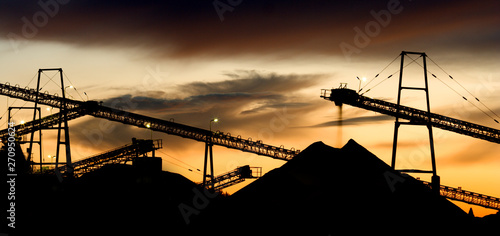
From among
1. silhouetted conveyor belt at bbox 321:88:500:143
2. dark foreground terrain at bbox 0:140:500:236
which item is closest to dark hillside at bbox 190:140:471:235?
dark foreground terrain at bbox 0:140:500:236

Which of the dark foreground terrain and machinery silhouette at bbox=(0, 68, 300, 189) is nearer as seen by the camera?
the dark foreground terrain

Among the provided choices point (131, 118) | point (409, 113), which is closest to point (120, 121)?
point (131, 118)

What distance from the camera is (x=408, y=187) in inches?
240

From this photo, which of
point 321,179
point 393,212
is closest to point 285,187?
point 321,179

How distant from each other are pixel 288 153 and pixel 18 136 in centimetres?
4417

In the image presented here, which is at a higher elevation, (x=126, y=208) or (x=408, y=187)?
(x=408, y=187)

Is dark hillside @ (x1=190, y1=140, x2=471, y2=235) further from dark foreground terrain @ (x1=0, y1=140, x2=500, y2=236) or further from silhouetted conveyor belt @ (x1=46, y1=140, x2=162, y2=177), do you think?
silhouetted conveyor belt @ (x1=46, y1=140, x2=162, y2=177)

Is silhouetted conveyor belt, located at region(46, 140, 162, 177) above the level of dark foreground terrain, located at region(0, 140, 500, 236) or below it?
below

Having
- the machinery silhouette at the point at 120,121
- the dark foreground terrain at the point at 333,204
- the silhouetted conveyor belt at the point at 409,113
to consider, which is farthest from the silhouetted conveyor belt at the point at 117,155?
the dark foreground terrain at the point at 333,204

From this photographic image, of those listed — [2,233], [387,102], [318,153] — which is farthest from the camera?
[387,102]

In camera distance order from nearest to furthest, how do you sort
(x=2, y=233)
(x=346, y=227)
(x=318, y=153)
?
(x=346, y=227) < (x=318, y=153) < (x=2, y=233)

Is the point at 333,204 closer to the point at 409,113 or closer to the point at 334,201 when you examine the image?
the point at 334,201

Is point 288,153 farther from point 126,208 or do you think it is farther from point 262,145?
point 126,208

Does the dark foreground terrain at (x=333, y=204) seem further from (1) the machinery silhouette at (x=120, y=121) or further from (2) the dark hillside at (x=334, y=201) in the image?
(1) the machinery silhouette at (x=120, y=121)
